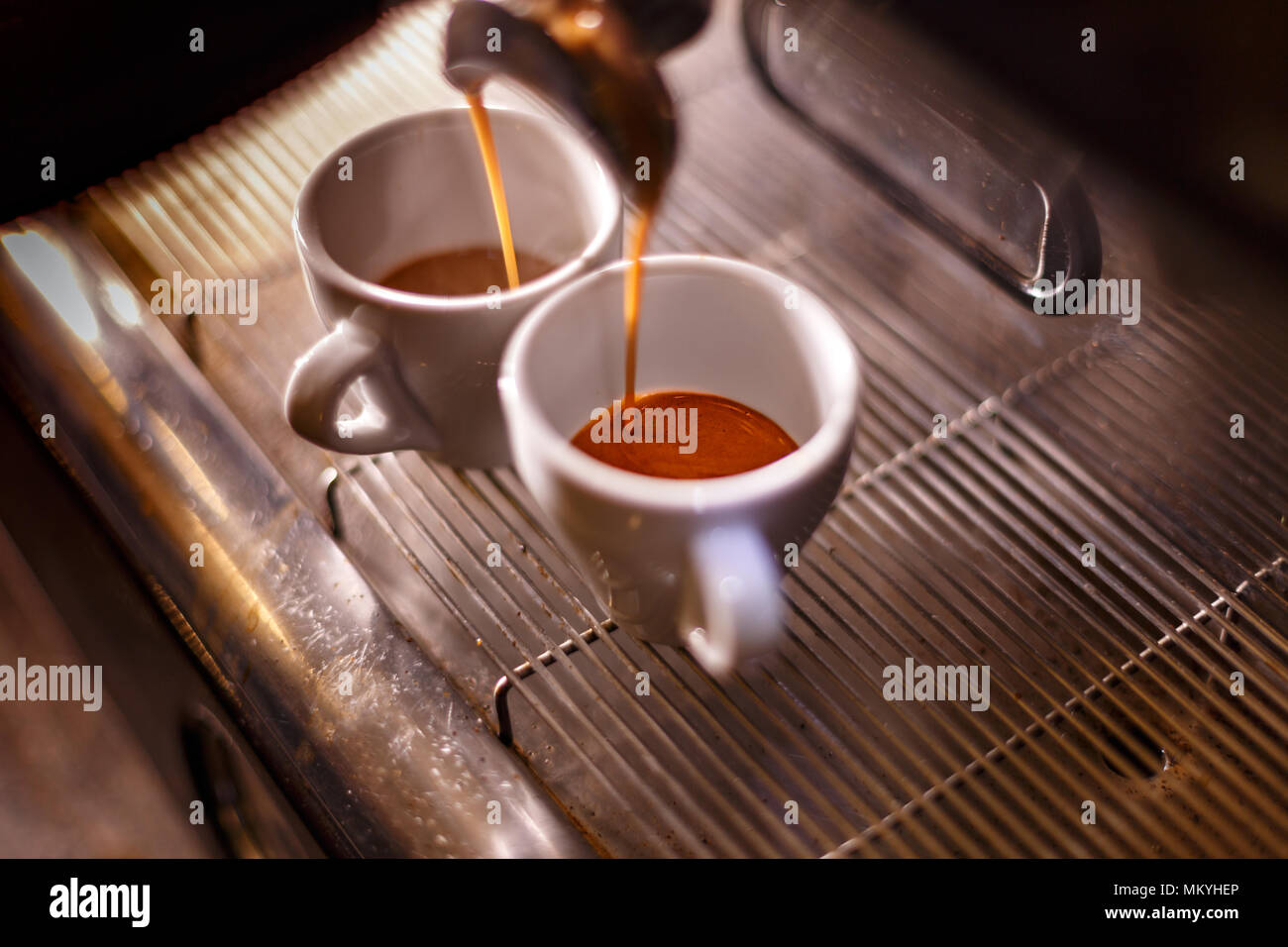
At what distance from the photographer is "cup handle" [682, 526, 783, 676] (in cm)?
27

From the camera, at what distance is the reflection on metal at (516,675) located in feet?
1.06

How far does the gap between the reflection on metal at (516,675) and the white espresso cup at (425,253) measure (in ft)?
0.25

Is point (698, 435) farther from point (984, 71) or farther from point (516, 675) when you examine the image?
point (984, 71)

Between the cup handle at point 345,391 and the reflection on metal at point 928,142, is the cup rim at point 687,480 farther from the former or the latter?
the reflection on metal at point 928,142

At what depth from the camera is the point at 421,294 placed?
0.35 meters

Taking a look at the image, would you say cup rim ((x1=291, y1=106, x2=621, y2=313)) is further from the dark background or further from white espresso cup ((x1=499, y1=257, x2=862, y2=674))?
the dark background

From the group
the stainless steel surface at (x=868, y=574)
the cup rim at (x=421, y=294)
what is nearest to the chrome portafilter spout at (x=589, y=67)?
the cup rim at (x=421, y=294)

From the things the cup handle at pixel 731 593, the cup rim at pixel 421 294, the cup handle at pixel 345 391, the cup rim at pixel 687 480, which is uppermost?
the cup rim at pixel 421 294

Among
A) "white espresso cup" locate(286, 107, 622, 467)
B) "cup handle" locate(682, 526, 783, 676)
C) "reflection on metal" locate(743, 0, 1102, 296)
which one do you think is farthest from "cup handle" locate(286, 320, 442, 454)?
"reflection on metal" locate(743, 0, 1102, 296)

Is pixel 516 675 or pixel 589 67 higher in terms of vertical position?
pixel 589 67

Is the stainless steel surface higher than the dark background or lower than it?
lower

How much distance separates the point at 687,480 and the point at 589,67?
0.12 metres

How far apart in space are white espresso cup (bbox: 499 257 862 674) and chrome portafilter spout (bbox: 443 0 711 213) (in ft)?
0.12

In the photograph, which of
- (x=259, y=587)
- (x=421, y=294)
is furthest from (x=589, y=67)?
(x=259, y=587)
